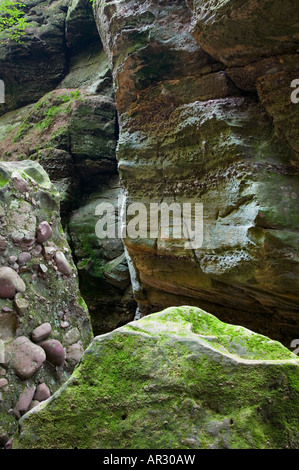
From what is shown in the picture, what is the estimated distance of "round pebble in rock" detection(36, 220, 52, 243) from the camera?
2.71 metres

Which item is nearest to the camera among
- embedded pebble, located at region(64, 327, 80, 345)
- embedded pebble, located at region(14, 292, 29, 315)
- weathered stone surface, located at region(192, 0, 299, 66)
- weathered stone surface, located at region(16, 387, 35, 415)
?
weathered stone surface, located at region(16, 387, 35, 415)

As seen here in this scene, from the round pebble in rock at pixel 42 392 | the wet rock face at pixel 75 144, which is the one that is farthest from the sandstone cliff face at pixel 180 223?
the wet rock face at pixel 75 144

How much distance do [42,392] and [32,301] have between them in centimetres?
63

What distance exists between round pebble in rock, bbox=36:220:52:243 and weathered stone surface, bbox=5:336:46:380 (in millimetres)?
786

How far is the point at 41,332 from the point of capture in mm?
2389

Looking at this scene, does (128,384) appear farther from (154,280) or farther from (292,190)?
(154,280)

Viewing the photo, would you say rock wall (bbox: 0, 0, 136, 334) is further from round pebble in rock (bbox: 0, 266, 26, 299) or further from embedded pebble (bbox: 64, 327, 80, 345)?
round pebble in rock (bbox: 0, 266, 26, 299)

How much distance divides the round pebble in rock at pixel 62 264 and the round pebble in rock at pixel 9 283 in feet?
1.37

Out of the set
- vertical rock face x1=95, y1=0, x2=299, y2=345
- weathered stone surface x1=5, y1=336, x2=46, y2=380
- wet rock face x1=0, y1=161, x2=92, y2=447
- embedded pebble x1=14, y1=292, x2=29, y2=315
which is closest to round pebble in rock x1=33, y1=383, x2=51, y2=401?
wet rock face x1=0, y1=161, x2=92, y2=447

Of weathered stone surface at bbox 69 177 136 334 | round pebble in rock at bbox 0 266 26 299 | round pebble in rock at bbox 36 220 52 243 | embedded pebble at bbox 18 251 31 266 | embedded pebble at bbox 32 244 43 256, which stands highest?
round pebble in rock at bbox 36 220 52 243

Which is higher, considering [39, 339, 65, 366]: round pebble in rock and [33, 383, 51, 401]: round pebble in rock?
[39, 339, 65, 366]: round pebble in rock

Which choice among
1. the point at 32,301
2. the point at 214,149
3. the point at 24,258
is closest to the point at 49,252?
the point at 24,258

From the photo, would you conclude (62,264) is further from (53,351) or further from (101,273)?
(101,273)
